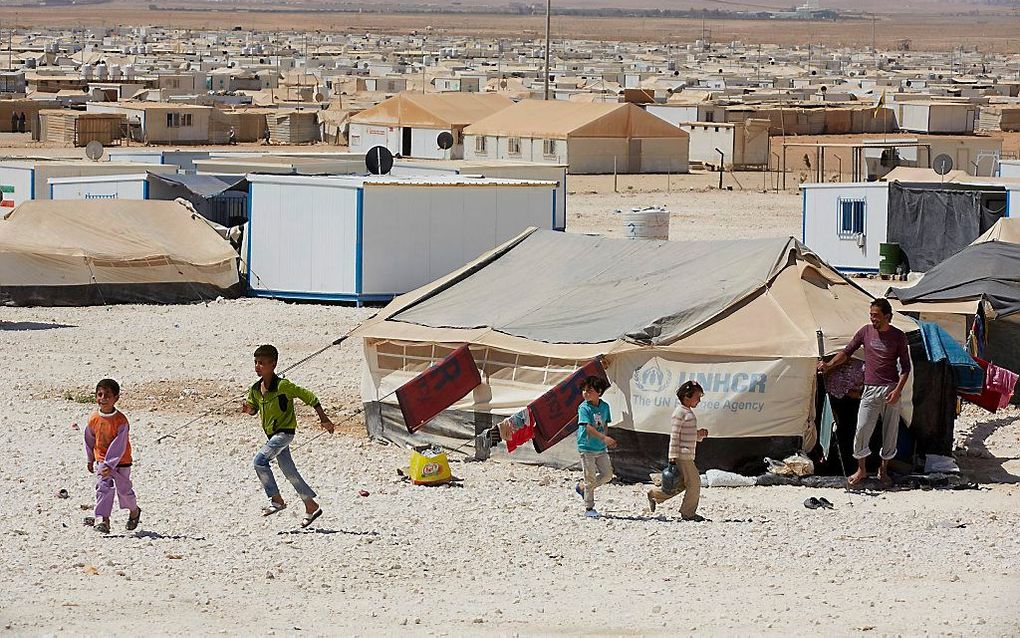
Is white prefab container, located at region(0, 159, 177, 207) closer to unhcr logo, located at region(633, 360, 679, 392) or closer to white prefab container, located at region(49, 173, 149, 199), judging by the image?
white prefab container, located at region(49, 173, 149, 199)

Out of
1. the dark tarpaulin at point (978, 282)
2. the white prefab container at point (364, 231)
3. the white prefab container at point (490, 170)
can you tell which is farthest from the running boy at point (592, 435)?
the white prefab container at point (490, 170)

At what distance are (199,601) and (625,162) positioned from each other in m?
42.0

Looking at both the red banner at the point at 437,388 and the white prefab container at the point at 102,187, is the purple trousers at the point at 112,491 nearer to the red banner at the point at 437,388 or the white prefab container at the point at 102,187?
the red banner at the point at 437,388

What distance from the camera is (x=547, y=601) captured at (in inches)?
357

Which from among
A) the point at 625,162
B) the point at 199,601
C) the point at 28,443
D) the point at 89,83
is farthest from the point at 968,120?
the point at 199,601

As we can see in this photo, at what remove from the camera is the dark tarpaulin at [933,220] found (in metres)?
27.0

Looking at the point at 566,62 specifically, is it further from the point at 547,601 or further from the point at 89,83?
the point at 547,601

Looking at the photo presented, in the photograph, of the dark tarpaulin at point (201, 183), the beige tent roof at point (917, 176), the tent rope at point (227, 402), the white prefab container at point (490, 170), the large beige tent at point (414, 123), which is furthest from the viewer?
the large beige tent at point (414, 123)

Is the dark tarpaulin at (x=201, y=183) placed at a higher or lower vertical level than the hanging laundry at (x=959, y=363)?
higher

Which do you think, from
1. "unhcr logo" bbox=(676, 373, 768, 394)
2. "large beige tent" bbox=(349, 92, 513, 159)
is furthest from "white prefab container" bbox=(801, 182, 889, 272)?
"large beige tent" bbox=(349, 92, 513, 159)

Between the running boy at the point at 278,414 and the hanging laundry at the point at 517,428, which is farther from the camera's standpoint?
the hanging laundry at the point at 517,428

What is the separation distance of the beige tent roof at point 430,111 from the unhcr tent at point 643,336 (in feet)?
127

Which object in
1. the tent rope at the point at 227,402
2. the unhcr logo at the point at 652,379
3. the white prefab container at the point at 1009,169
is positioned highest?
the white prefab container at the point at 1009,169

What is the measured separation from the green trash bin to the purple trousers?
1894 centimetres
